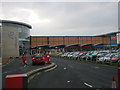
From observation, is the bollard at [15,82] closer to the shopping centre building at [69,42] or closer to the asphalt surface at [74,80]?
the asphalt surface at [74,80]

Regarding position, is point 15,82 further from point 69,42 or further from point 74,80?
point 69,42

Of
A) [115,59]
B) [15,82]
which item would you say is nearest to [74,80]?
[15,82]

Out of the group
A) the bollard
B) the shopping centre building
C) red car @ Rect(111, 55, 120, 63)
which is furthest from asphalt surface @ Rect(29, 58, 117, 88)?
the shopping centre building

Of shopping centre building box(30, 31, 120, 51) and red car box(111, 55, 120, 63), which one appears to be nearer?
red car box(111, 55, 120, 63)

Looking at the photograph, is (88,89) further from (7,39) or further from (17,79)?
(7,39)

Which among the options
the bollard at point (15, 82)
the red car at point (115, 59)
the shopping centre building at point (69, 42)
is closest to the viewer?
the bollard at point (15, 82)

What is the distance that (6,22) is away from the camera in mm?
102375

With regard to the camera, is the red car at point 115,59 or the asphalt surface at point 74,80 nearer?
the asphalt surface at point 74,80

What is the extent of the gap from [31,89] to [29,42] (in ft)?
320

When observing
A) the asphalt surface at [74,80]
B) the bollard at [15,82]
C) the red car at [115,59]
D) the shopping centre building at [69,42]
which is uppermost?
the shopping centre building at [69,42]

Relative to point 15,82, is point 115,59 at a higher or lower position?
lower

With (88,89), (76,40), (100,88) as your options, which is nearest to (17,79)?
(88,89)

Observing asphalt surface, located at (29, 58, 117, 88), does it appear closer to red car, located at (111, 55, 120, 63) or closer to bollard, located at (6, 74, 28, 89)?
bollard, located at (6, 74, 28, 89)

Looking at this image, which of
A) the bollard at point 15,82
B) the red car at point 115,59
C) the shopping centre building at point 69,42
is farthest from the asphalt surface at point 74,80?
the shopping centre building at point 69,42
